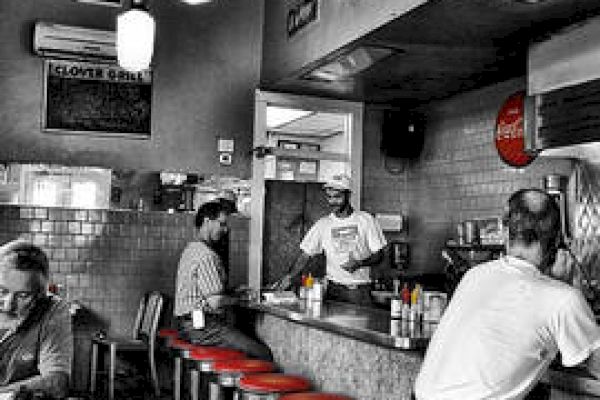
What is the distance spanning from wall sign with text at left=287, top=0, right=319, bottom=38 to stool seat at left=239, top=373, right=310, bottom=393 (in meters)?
3.25

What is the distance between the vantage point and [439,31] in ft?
16.6

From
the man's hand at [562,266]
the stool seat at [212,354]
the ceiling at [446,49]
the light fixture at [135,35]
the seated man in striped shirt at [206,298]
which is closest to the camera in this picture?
the man's hand at [562,266]

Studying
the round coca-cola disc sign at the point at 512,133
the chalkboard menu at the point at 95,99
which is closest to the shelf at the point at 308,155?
the chalkboard menu at the point at 95,99

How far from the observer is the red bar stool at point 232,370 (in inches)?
175

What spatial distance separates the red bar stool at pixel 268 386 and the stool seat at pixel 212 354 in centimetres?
72

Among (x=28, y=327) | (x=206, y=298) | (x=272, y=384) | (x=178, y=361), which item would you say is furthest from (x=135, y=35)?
(x=28, y=327)

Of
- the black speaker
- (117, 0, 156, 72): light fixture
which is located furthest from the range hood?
(117, 0, 156, 72): light fixture

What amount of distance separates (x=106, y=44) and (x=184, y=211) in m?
1.68

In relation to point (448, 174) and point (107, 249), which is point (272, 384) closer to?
point (107, 249)

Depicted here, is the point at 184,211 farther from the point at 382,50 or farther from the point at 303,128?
the point at 303,128

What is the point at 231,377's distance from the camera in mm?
4449

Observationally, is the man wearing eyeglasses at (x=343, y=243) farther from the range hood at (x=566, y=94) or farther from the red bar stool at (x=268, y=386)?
the red bar stool at (x=268, y=386)

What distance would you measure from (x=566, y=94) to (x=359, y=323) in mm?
2211

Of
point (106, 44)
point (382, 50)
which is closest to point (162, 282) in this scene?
point (106, 44)
